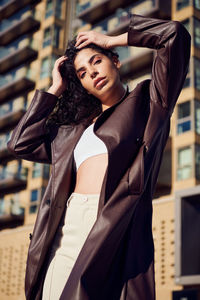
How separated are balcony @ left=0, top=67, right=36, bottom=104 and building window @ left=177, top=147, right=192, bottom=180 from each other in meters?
13.3

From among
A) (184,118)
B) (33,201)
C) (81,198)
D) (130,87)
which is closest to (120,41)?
(81,198)

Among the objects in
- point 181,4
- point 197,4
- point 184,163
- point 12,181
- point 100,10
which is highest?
point 100,10

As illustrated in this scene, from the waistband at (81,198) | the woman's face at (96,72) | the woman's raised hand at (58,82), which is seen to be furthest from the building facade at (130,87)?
the waistband at (81,198)

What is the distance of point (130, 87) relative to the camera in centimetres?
2234

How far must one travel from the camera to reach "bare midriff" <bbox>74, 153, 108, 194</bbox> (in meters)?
2.09

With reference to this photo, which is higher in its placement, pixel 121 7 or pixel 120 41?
pixel 121 7

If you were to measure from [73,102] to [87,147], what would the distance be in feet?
1.63

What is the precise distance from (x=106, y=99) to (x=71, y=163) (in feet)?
1.22

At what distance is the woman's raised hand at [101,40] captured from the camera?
7.50 ft

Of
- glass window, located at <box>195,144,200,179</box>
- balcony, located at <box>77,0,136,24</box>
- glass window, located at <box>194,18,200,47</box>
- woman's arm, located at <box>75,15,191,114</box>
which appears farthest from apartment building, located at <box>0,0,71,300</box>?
woman's arm, located at <box>75,15,191,114</box>

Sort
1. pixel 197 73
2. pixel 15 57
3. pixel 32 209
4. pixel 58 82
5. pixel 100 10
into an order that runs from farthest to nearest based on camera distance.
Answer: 1. pixel 15 57
2. pixel 32 209
3. pixel 100 10
4. pixel 197 73
5. pixel 58 82

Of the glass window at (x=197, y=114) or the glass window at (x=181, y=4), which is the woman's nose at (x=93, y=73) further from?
the glass window at (x=181, y=4)

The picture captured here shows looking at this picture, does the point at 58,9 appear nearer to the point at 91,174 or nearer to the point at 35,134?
the point at 35,134

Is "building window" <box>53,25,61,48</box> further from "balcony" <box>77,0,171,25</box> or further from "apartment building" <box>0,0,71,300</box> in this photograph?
"balcony" <box>77,0,171,25</box>
